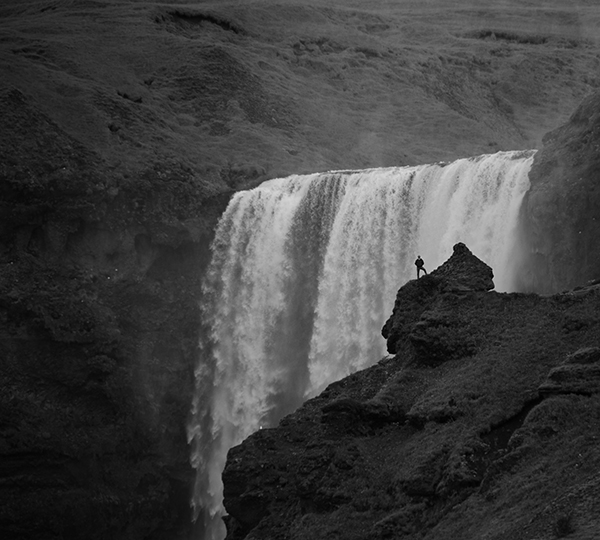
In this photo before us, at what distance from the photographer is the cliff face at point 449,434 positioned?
24.1 metres

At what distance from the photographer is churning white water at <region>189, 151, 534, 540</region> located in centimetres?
4766

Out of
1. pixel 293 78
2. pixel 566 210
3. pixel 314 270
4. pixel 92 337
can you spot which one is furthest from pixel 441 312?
pixel 293 78

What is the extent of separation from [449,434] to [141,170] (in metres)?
32.3

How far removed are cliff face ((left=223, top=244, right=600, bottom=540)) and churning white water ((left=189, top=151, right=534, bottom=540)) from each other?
1313 cm

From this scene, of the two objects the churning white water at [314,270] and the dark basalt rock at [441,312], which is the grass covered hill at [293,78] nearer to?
the churning white water at [314,270]

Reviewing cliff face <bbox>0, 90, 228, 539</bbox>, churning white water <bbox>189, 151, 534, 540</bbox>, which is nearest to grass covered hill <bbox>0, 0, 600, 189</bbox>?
cliff face <bbox>0, 90, 228, 539</bbox>

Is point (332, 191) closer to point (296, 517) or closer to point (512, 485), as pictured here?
point (296, 517)

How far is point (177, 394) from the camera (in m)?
54.5

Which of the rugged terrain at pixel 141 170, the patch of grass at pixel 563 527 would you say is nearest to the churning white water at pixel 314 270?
the rugged terrain at pixel 141 170

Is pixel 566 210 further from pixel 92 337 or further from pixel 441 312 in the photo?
pixel 92 337

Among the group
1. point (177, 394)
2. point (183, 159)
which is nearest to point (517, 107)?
point (183, 159)

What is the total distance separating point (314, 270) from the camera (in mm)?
53062

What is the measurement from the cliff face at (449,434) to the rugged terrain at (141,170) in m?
11.0

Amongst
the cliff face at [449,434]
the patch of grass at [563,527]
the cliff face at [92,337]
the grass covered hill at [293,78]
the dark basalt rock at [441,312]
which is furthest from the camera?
the grass covered hill at [293,78]
